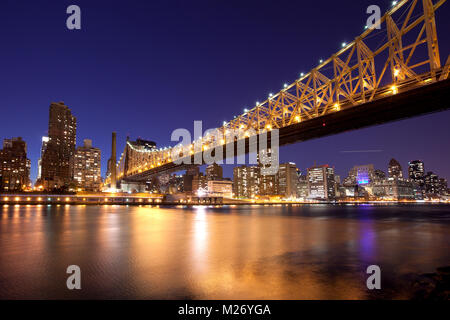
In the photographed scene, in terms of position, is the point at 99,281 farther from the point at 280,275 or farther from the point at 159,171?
the point at 159,171

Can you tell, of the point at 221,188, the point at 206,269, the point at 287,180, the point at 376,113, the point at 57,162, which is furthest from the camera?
the point at 287,180

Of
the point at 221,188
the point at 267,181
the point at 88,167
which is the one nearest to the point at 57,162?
the point at 88,167

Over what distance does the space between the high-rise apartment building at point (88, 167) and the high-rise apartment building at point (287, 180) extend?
117 m

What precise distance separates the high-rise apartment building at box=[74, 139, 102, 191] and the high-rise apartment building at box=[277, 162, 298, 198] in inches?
4602

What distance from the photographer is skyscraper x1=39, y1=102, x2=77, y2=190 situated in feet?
481

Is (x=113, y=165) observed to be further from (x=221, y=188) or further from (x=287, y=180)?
(x=287, y=180)

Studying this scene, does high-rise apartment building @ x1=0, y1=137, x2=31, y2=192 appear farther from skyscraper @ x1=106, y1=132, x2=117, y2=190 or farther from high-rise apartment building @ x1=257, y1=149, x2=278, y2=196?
high-rise apartment building @ x1=257, y1=149, x2=278, y2=196

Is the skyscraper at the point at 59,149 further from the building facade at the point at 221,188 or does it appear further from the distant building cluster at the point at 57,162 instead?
the building facade at the point at 221,188

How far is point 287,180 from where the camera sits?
195m

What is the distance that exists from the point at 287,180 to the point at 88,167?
12703 cm

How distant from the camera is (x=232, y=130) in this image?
164ft

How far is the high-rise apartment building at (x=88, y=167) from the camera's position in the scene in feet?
528
